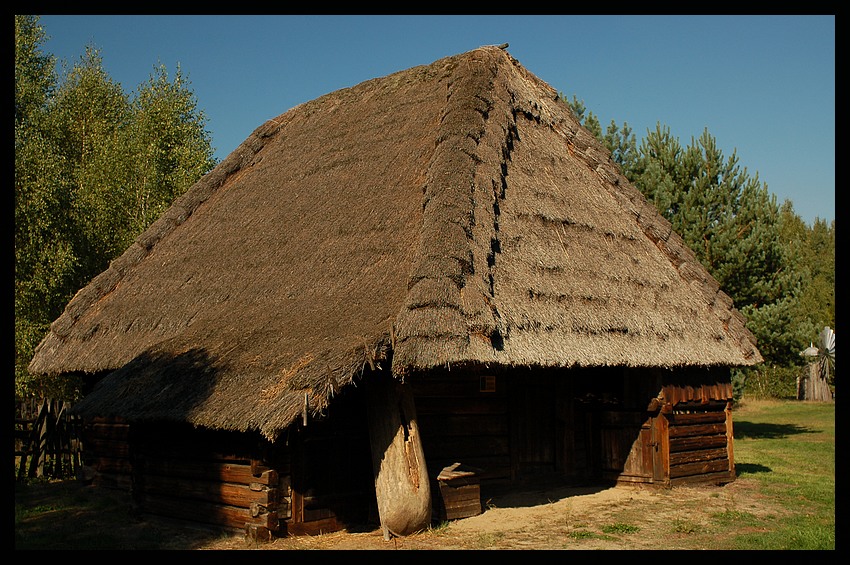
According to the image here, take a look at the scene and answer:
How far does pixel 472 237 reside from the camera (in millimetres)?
11398

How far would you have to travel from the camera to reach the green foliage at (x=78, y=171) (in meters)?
21.2

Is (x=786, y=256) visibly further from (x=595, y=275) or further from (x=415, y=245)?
(x=415, y=245)

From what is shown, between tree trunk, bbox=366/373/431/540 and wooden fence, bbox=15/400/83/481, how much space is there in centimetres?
847

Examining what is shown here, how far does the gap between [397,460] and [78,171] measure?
18867mm

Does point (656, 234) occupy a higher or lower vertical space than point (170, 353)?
higher

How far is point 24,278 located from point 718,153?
1967 centimetres

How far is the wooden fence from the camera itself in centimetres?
1647

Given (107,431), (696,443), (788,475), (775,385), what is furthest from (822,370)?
(107,431)

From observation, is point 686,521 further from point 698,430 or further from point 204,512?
point 204,512

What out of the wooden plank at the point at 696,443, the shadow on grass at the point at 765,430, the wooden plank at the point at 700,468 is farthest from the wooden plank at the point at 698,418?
the shadow on grass at the point at 765,430

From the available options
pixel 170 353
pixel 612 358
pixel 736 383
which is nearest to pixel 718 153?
pixel 736 383

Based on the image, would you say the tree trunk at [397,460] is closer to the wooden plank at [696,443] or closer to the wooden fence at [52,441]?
the wooden plank at [696,443]

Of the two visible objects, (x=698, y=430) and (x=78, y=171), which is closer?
(x=698, y=430)

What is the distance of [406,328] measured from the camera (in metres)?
9.97
